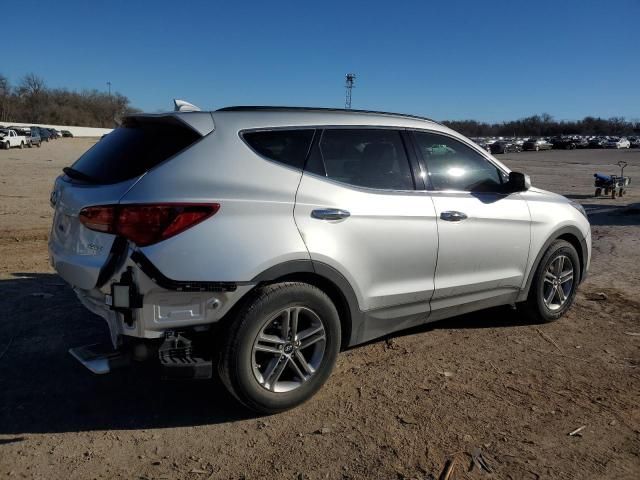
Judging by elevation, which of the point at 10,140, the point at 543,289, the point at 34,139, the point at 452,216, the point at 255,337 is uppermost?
the point at 34,139

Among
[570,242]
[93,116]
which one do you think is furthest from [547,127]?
[570,242]

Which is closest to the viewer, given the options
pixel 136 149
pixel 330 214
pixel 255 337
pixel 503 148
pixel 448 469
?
pixel 448 469

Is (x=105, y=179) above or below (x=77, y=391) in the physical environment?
above

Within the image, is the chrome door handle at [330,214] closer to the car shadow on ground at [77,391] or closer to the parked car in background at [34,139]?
the car shadow on ground at [77,391]

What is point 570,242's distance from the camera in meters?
5.37

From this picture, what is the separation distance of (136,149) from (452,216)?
2274 mm

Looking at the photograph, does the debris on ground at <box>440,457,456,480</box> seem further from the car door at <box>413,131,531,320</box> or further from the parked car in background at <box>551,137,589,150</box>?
the parked car in background at <box>551,137,589,150</box>

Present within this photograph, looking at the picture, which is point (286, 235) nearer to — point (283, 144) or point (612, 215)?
point (283, 144)

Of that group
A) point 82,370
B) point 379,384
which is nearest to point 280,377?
point 379,384

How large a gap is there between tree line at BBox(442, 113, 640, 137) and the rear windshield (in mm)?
152834

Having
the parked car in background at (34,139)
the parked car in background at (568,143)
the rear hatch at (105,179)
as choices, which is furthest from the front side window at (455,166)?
the parked car in background at (568,143)

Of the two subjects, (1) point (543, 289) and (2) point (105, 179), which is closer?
(2) point (105, 179)

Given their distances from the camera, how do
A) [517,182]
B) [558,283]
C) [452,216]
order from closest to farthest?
[452,216] → [517,182] → [558,283]

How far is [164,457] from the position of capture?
3012 millimetres
